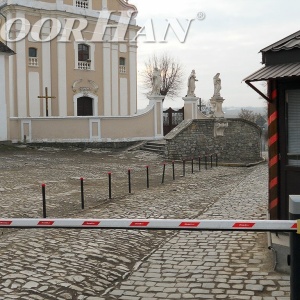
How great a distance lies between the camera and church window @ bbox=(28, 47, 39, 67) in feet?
107

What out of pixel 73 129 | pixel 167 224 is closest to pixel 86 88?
pixel 73 129

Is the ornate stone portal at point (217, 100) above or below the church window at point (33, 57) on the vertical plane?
→ below

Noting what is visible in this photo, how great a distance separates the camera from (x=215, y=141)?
27.1 metres

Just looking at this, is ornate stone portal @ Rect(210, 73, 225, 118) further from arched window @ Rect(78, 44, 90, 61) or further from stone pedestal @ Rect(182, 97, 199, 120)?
arched window @ Rect(78, 44, 90, 61)

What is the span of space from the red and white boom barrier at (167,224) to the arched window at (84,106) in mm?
31180

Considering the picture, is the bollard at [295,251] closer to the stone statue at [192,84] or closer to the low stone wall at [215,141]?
the low stone wall at [215,141]

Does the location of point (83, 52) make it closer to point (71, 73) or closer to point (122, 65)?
point (71, 73)

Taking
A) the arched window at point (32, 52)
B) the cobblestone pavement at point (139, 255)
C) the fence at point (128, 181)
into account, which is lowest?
the fence at point (128, 181)

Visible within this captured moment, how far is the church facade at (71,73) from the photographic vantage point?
29.8m

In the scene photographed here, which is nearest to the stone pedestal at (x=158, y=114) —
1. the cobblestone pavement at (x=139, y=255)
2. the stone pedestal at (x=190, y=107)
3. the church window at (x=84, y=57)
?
the stone pedestal at (x=190, y=107)

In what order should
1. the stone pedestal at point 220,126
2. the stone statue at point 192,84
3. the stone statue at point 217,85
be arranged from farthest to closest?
the stone statue at point 192,84 < the stone statue at point 217,85 < the stone pedestal at point 220,126

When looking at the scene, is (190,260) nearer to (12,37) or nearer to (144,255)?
(144,255)

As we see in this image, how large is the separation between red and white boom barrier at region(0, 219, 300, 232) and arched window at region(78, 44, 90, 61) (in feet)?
104

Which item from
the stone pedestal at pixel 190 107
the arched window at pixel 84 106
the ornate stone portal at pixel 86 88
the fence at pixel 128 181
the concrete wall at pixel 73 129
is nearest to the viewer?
the fence at pixel 128 181
